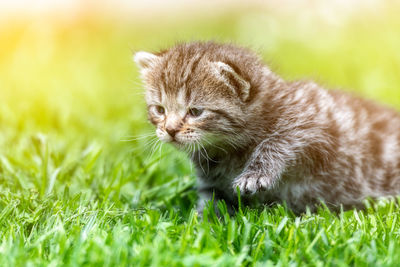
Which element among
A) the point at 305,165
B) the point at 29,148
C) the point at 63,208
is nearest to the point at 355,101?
the point at 305,165

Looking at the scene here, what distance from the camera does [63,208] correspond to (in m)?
A: 3.30

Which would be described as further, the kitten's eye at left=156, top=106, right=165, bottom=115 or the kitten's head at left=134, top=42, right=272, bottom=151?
the kitten's eye at left=156, top=106, right=165, bottom=115

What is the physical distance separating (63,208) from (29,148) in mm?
1509

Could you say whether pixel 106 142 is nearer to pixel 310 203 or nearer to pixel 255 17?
pixel 310 203

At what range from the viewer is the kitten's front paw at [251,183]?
133 inches

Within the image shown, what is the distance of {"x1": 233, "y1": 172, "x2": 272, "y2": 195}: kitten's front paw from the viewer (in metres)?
3.38

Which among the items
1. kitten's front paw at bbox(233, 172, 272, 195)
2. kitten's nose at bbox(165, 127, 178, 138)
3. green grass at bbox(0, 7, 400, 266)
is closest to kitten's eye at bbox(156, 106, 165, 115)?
kitten's nose at bbox(165, 127, 178, 138)

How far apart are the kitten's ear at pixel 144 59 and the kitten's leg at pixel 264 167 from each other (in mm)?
958

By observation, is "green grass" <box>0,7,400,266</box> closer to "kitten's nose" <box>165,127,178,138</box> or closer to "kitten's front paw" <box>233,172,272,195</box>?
"kitten's front paw" <box>233,172,272,195</box>

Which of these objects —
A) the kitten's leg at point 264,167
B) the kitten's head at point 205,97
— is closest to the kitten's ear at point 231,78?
the kitten's head at point 205,97

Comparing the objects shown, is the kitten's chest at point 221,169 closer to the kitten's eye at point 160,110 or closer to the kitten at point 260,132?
the kitten at point 260,132

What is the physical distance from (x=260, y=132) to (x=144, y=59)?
1.00m

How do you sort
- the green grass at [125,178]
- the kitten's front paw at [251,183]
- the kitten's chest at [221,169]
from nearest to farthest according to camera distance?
1. the green grass at [125,178]
2. the kitten's front paw at [251,183]
3. the kitten's chest at [221,169]

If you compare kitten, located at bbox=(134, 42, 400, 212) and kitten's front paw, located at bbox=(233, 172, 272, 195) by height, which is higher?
kitten, located at bbox=(134, 42, 400, 212)
